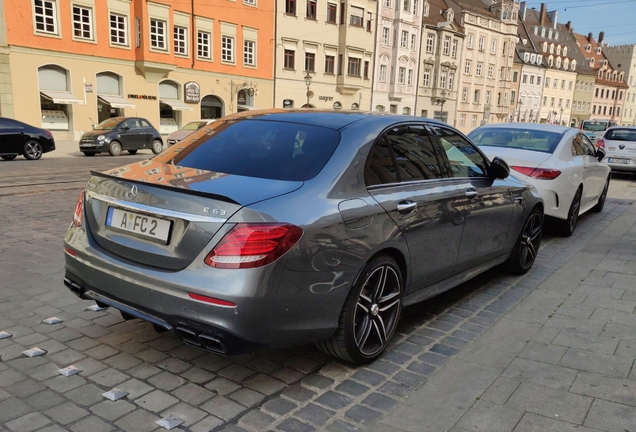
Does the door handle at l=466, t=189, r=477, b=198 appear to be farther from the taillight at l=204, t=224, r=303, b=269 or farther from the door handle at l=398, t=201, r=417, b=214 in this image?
the taillight at l=204, t=224, r=303, b=269

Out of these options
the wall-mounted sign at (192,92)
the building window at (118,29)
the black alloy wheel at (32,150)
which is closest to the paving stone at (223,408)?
the black alloy wheel at (32,150)

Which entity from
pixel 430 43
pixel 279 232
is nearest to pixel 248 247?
pixel 279 232

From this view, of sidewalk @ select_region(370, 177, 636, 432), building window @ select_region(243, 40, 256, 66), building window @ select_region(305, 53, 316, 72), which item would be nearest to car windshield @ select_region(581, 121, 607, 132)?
building window @ select_region(305, 53, 316, 72)

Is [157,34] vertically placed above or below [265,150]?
above

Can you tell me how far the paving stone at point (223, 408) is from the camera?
289 centimetres

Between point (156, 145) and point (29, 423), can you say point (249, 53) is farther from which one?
point (29, 423)

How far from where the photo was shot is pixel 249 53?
3812cm

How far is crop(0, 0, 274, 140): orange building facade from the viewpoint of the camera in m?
26.8

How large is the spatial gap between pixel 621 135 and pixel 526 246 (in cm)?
1315

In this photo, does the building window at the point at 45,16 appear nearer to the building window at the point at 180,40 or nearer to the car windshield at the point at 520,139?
the building window at the point at 180,40

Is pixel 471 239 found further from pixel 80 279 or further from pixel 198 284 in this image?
pixel 80 279

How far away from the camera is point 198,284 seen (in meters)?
2.82

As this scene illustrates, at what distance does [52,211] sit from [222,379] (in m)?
6.34

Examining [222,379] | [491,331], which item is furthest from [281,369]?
[491,331]
